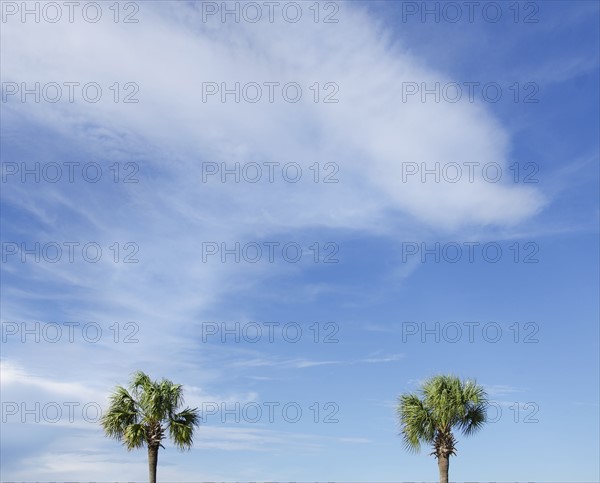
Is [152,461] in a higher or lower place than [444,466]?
higher

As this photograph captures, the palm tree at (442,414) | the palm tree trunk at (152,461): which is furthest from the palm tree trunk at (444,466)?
the palm tree trunk at (152,461)

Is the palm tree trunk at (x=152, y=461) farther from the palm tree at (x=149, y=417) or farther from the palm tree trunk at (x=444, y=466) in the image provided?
Answer: the palm tree trunk at (x=444, y=466)

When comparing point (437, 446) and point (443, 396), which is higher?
point (443, 396)

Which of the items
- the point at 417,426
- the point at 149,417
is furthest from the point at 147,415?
the point at 417,426

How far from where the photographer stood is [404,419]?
4956cm

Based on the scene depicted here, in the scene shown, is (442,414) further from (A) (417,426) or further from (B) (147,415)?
(B) (147,415)

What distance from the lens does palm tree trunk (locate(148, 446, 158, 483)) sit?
4444 centimetres

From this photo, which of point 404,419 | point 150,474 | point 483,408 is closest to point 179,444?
point 150,474

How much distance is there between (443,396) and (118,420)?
20017mm

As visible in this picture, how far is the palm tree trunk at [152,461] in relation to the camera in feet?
146

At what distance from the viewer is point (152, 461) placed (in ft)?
147

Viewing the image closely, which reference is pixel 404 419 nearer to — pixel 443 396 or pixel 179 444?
pixel 443 396

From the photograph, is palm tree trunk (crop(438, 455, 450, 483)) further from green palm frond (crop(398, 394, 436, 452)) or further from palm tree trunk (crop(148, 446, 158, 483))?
palm tree trunk (crop(148, 446, 158, 483))

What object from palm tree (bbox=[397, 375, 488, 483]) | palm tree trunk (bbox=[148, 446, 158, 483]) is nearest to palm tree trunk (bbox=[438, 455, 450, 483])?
palm tree (bbox=[397, 375, 488, 483])
